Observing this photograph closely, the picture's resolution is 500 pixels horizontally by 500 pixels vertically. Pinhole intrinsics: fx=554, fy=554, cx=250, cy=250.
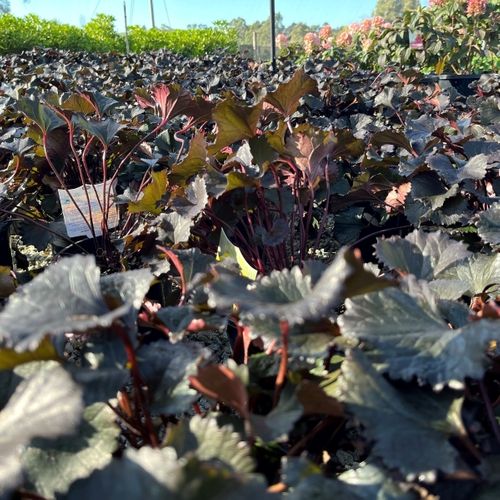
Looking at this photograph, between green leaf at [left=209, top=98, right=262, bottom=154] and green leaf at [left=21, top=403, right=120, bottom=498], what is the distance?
0.65m

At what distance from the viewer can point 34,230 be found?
4.79 ft

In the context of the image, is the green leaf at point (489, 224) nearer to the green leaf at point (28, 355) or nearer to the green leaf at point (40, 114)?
the green leaf at point (28, 355)

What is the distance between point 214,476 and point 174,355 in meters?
0.21

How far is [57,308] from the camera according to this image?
44cm

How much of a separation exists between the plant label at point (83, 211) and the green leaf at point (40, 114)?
16 cm

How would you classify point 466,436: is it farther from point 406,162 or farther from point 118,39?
point 118,39

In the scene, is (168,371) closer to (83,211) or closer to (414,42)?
(83,211)

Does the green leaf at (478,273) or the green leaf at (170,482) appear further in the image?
the green leaf at (478,273)

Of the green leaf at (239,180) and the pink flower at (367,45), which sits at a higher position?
the pink flower at (367,45)

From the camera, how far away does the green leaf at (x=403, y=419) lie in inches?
16.8

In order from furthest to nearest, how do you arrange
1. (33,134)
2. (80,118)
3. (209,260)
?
(33,134)
(80,118)
(209,260)

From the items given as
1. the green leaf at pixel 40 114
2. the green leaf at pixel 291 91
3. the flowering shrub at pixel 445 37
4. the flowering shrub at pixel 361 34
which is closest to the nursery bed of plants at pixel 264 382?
the green leaf at pixel 291 91

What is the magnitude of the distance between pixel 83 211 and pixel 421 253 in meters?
1.00

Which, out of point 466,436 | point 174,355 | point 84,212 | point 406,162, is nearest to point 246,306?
point 174,355
